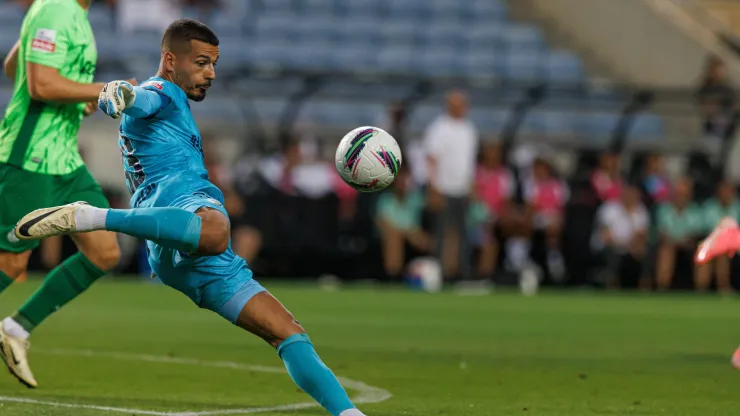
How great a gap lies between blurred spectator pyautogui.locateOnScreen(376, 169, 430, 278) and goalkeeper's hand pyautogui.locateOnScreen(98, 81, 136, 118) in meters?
11.8

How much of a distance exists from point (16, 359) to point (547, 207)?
38.1ft

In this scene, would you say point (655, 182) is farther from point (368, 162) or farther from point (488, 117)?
point (368, 162)

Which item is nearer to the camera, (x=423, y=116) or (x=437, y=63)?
(x=423, y=116)

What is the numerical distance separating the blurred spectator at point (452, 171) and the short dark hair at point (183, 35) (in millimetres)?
10686

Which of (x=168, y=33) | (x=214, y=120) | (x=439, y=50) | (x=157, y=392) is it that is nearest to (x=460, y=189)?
(x=214, y=120)

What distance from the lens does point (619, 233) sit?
17.5 meters

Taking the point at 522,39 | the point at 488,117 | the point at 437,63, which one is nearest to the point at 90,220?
the point at 488,117

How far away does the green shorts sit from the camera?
6.79 metres

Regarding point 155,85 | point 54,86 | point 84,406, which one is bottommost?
point 84,406

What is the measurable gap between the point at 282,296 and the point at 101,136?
6.30 m

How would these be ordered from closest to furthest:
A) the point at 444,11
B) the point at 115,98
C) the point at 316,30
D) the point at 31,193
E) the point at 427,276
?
the point at 115,98
the point at 31,193
the point at 427,276
the point at 316,30
the point at 444,11

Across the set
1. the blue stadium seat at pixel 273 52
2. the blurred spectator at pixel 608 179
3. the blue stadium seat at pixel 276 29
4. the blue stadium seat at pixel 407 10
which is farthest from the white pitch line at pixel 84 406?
the blue stadium seat at pixel 407 10

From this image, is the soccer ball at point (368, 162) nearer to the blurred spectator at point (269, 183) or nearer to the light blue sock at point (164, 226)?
the light blue sock at point (164, 226)

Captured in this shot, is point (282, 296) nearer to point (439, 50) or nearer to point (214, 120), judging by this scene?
point (214, 120)
